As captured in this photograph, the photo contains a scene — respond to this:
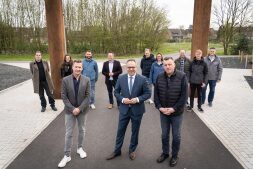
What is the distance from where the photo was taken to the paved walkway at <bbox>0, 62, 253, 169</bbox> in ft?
16.6

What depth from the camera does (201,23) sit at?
8.63 meters

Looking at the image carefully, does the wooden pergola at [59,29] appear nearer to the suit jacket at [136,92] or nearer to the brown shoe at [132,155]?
the suit jacket at [136,92]

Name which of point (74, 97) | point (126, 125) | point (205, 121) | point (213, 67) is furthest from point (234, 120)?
point (74, 97)

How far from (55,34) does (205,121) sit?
18.5ft

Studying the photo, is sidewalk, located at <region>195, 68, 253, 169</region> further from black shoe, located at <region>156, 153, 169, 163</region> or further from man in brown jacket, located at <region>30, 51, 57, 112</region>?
man in brown jacket, located at <region>30, 51, 57, 112</region>

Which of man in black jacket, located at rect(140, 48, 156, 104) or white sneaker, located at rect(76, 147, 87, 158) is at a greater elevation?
man in black jacket, located at rect(140, 48, 156, 104)

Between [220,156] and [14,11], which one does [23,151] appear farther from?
[14,11]

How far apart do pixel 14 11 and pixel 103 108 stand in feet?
94.5

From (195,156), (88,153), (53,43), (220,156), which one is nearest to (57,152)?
(88,153)

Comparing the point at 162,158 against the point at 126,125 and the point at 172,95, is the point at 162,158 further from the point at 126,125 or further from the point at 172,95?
the point at 172,95

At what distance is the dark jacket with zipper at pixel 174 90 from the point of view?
13.6 feet

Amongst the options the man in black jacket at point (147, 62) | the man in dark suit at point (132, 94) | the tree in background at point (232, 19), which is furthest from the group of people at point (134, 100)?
the tree in background at point (232, 19)

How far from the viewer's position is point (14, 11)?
31328mm

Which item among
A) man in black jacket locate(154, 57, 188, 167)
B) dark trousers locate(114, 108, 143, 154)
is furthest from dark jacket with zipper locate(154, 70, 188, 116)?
dark trousers locate(114, 108, 143, 154)
